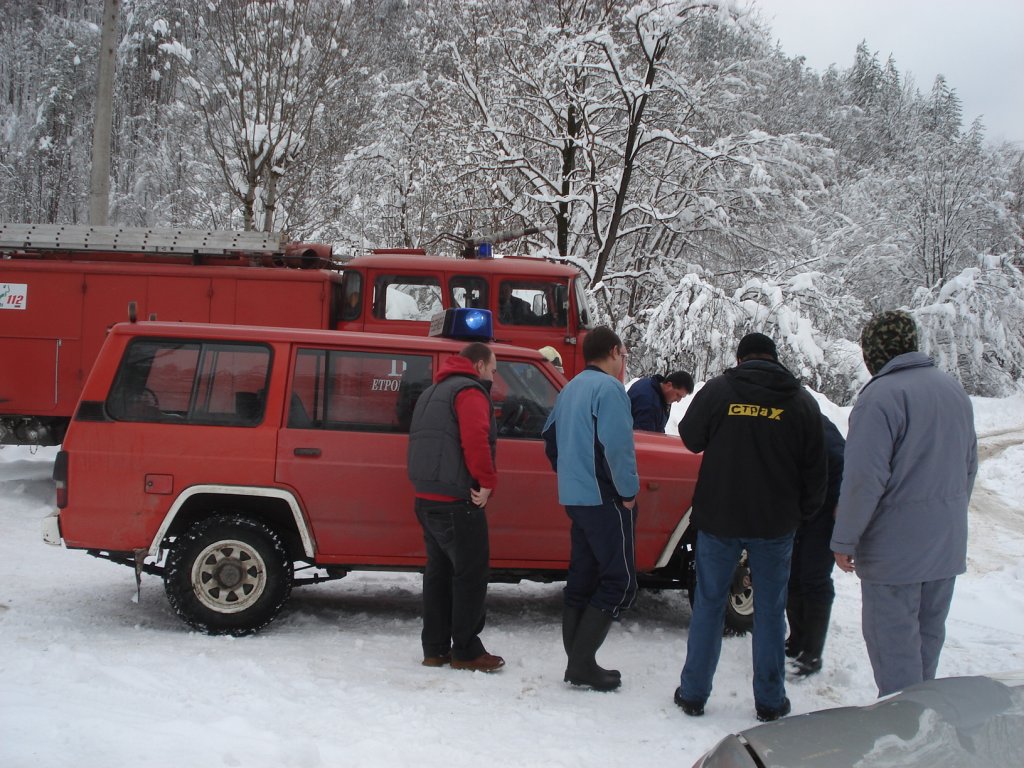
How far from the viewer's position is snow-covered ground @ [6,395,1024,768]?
3.56m

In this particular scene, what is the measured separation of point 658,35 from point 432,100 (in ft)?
20.8

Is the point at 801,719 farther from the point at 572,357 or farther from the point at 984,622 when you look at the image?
the point at 572,357

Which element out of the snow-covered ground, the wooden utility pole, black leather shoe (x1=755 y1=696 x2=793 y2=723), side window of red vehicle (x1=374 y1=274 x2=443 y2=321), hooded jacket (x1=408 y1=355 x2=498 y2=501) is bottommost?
the snow-covered ground

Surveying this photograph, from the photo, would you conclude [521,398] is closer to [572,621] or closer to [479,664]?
[572,621]

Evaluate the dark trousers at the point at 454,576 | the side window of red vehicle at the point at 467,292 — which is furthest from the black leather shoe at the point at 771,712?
the side window of red vehicle at the point at 467,292

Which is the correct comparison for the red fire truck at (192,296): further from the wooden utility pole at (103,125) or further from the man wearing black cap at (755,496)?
→ the man wearing black cap at (755,496)

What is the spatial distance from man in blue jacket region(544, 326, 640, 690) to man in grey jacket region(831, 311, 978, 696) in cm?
112

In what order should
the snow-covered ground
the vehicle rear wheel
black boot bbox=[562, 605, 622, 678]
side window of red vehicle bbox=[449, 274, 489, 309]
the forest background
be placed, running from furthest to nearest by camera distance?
the forest background < side window of red vehicle bbox=[449, 274, 489, 309] < the vehicle rear wheel < black boot bbox=[562, 605, 622, 678] < the snow-covered ground

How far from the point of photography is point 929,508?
3.65 meters

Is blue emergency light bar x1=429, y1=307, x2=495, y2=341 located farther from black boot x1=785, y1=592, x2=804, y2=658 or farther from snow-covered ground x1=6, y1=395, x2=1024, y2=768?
black boot x1=785, y1=592, x2=804, y2=658

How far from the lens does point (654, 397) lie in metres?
7.04

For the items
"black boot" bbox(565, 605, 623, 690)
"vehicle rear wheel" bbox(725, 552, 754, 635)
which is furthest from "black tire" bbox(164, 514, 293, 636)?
"vehicle rear wheel" bbox(725, 552, 754, 635)

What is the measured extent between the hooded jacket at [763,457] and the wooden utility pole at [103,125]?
1302 cm

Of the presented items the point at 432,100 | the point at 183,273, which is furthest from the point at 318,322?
the point at 432,100
